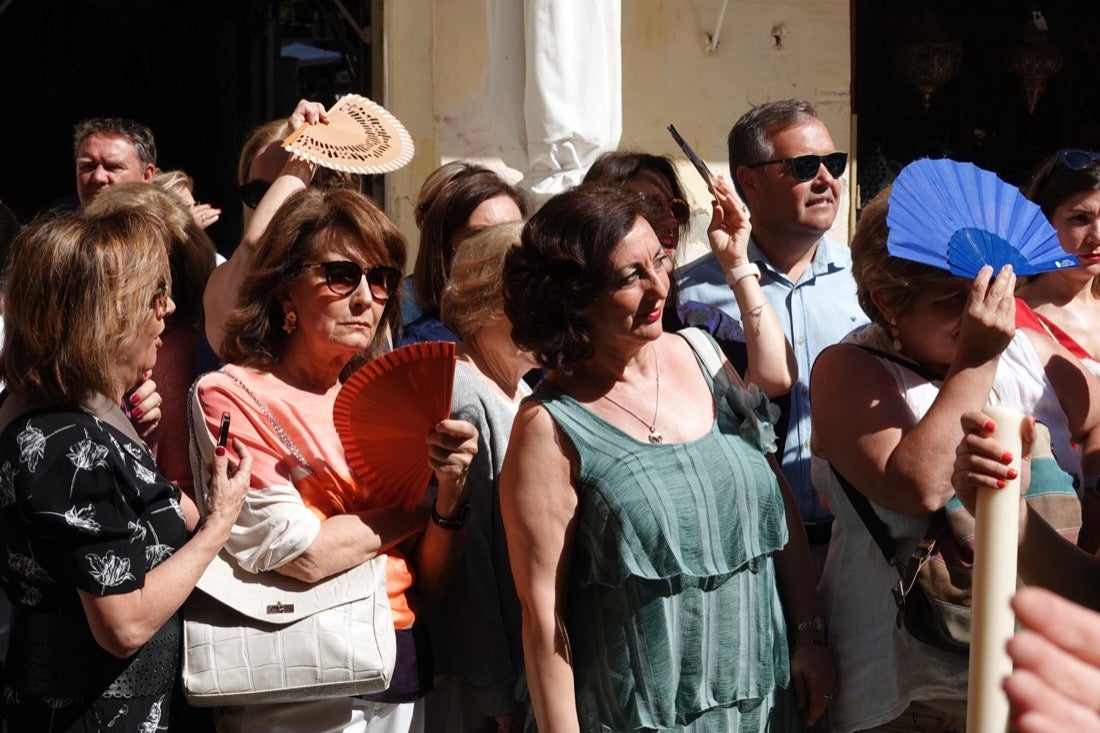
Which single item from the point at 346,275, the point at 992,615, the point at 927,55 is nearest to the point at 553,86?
the point at 346,275

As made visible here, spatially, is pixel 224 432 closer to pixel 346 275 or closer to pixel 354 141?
pixel 346 275

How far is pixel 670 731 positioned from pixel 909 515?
638 mm

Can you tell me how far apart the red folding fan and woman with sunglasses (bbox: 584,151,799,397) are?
0.60m

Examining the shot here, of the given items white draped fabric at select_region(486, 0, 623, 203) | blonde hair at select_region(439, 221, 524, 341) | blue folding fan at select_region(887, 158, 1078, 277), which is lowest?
blonde hair at select_region(439, 221, 524, 341)

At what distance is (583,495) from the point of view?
2.55 metres

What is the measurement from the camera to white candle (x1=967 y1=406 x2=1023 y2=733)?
1548 millimetres

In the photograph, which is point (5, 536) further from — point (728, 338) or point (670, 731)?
point (728, 338)

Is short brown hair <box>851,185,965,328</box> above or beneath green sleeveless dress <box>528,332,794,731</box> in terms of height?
above

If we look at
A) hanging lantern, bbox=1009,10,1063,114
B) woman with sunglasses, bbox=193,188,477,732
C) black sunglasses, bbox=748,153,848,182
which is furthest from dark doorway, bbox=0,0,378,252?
woman with sunglasses, bbox=193,188,477,732

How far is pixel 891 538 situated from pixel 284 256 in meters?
1.42

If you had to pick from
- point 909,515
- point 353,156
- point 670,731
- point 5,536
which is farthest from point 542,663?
point 353,156

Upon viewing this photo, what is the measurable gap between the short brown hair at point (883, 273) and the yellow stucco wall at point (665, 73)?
293 centimetres

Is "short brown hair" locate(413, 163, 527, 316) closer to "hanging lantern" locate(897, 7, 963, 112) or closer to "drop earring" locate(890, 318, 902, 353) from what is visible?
"drop earring" locate(890, 318, 902, 353)

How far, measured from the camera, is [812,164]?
3777 millimetres
